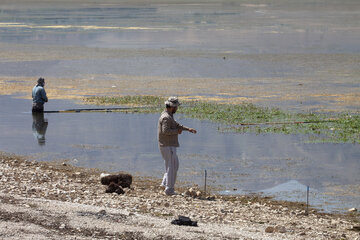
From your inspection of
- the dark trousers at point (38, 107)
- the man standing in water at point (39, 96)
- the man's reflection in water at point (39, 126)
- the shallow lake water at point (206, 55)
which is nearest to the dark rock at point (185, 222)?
the man's reflection in water at point (39, 126)

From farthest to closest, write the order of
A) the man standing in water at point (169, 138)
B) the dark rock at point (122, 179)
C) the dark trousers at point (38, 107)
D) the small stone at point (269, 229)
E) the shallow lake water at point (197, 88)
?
the dark trousers at point (38, 107), the shallow lake water at point (197, 88), the dark rock at point (122, 179), the man standing in water at point (169, 138), the small stone at point (269, 229)

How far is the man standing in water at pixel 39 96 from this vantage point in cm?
2068

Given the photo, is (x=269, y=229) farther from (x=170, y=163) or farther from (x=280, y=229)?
(x=170, y=163)

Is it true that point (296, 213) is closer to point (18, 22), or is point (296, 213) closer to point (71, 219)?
point (71, 219)

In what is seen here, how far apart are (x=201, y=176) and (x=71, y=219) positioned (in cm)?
505

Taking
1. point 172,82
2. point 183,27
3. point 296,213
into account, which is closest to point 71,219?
point 296,213

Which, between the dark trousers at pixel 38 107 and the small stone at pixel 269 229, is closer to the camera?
the small stone at pixel 269 229

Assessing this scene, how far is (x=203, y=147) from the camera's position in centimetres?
1709

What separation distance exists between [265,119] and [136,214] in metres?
10.2

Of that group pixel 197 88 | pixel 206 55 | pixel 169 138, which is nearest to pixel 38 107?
pixel 197 88

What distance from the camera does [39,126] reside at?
19969 millimetres

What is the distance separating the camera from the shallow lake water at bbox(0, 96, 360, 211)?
1388 centimetres

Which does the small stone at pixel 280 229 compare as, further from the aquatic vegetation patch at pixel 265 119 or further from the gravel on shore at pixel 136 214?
the aquatic vegetation patch at pixel 265 119

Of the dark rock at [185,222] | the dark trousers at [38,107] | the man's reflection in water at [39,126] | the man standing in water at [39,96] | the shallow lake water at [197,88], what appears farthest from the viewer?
the dark trousers at [38,107]
